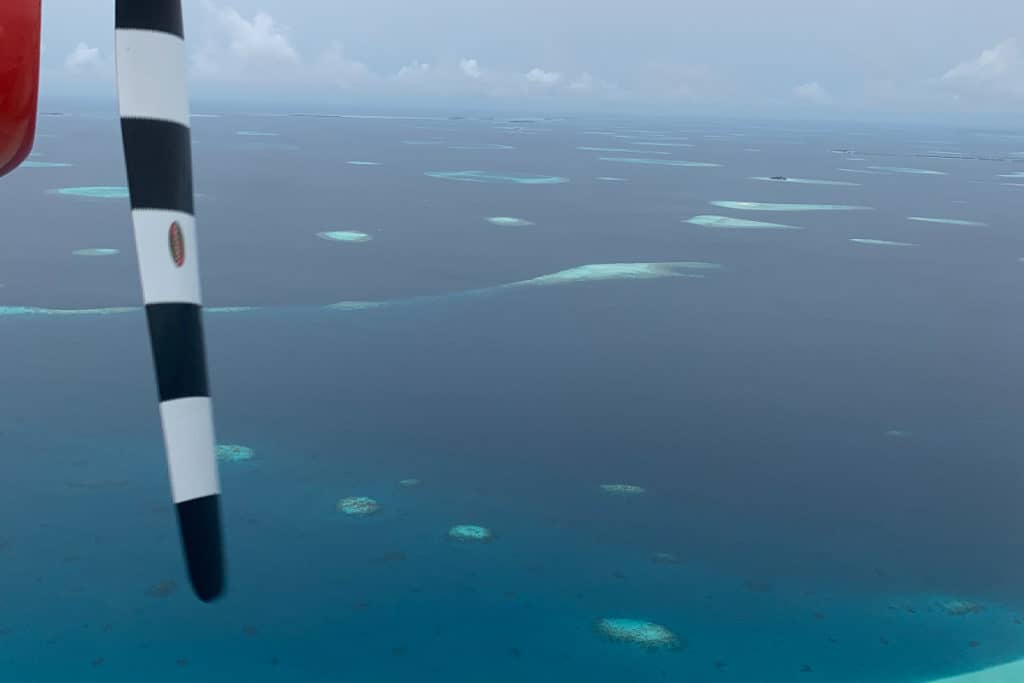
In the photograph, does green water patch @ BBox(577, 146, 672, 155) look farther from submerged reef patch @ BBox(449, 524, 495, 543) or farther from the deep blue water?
submerged reef patch @ BBox(449, 524, 495, 543)

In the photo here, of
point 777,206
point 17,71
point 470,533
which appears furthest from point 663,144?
point 17,71

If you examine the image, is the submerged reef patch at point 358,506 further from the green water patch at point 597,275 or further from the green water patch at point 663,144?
the green water patch at point 663,144

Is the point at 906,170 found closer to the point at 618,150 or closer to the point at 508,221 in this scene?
the point at 618,150

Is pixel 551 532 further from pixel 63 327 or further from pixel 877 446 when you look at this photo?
pixel 63 327

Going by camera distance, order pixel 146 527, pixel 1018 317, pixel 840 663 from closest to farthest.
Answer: pixel 840 663, pixel 146 527, pixel 1018 317

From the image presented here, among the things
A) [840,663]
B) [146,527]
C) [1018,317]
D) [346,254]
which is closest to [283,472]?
[146,527]

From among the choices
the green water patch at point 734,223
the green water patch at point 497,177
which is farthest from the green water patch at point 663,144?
the green water patch at point 734,223

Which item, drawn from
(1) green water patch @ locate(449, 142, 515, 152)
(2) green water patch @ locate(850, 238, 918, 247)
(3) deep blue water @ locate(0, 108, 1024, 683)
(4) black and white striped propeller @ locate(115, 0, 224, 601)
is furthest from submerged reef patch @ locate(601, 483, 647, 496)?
(1) green water patch @ locate(449, 142, 515, 152)
